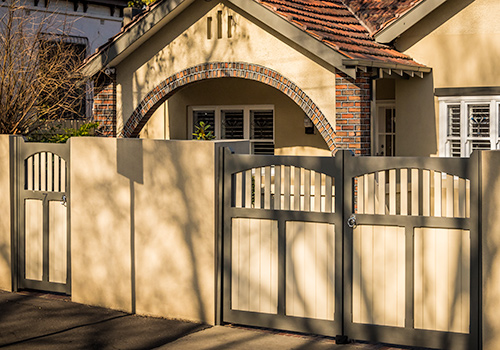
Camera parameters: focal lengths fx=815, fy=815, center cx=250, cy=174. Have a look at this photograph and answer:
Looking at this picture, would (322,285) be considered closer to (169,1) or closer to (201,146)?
(201,146)

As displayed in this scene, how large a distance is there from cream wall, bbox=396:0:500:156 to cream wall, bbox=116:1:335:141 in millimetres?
1898

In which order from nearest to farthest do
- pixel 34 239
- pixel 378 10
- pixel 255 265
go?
pixel 255 265 → pixel 34 239 → pixel 378 10

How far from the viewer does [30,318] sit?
849 cm

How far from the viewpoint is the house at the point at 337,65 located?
12.6 m

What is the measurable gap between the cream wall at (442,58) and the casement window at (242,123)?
117 inches

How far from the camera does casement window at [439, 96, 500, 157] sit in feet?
42.9

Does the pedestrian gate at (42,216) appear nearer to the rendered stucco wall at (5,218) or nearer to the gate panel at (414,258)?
the rendered stucco wall at (5,218)

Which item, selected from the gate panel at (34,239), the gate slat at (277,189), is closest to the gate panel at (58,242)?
the gate panel at (34,239)

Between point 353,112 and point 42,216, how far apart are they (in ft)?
16.9

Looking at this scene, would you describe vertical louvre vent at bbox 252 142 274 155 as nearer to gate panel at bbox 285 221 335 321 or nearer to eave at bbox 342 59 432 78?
eave at bbox 342 59 432 78

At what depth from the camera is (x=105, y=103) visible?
15.0 meters

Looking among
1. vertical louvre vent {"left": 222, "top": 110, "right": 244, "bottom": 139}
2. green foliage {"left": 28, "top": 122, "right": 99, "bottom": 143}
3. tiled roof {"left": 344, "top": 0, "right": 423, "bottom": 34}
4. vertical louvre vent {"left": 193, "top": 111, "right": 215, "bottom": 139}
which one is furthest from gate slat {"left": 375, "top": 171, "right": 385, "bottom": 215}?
vertical louvre vent {"left": 193, "top": 111, "right": 215, "bottom": 139}

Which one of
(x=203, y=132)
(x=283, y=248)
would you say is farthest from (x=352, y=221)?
(x=203, y=132)

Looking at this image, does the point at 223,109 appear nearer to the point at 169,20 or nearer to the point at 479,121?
the point at 169,20
